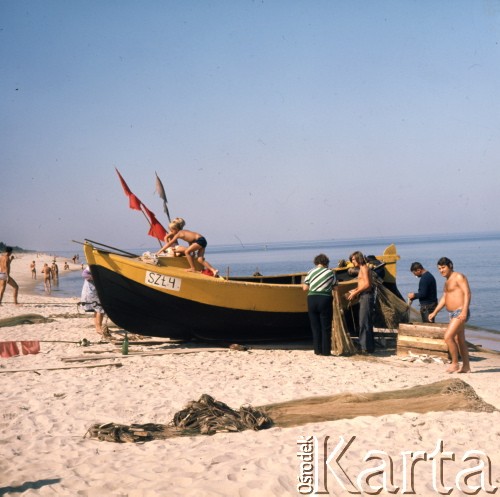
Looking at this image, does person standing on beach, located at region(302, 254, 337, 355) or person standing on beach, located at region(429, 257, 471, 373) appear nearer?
person standing on beach, located at region(429, 257, 471, 373)

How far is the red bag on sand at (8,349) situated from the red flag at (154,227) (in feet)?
13.3

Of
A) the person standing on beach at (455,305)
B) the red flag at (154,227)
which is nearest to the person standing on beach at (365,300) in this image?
the person standing on beach at (455,305)

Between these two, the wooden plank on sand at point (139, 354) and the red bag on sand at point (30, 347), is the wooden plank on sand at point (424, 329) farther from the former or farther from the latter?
the red bag on sand at point (30, 347)

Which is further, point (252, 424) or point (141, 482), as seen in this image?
point (252, 424)

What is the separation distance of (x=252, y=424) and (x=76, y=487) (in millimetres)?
1866

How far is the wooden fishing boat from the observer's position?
387 inches

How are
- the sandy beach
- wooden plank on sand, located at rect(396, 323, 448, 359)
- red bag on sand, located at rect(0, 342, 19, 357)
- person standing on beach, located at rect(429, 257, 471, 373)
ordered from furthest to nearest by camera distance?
red bag on sand, located at rect(0, 342, 19, 357) → wooden plank on sand, located at rect(396, 323, 448, 359) → person standing on beach, located at rect(429, 257, 471, 373) → the sandy beach

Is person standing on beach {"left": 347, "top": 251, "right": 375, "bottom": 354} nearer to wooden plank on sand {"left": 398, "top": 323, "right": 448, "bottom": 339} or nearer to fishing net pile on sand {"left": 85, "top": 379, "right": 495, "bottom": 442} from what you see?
wooden plank on sand {"left": 398, "top": 323, "right": 448, "bottom": 339}

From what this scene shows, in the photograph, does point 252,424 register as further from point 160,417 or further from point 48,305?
point 48,305

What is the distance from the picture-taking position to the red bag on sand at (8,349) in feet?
31.0

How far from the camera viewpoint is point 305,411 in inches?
241

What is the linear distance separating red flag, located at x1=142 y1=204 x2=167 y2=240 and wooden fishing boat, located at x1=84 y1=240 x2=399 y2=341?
2.20 meters

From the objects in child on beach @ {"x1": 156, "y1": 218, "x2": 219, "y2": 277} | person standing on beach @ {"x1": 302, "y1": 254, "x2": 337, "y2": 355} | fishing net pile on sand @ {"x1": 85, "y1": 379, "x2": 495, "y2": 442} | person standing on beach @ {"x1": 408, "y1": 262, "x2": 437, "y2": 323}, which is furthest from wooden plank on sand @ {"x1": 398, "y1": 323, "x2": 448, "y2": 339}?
child on beach @ {"x1": 156, "y1": 218, "x2": 219, "y2": 277}

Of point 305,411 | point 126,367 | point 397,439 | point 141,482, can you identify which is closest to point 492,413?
point 397,439
